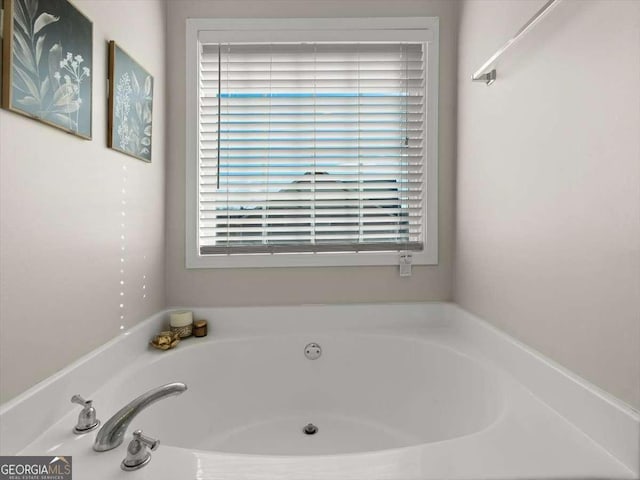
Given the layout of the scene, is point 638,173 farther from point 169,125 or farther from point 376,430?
point 169,125

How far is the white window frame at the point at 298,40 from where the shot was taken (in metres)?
1.73

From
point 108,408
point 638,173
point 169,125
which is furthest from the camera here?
point 169,125

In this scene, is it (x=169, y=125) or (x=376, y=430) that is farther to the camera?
(x=169, y=125)

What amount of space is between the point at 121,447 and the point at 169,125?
4.70 ft

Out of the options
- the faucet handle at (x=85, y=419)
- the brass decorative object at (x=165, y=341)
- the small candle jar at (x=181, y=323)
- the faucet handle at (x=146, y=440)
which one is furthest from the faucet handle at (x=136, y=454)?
the small candle jar at (x=181, y=323)

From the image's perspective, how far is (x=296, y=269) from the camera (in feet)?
5.81

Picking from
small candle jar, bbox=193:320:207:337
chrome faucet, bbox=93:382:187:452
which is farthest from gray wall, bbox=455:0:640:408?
small candle jar, bbox=193:320:207:337

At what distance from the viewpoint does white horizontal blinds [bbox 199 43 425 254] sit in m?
1.78

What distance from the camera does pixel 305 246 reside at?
5.91ft

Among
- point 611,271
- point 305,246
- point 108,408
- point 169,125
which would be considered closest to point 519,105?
point 611,271
